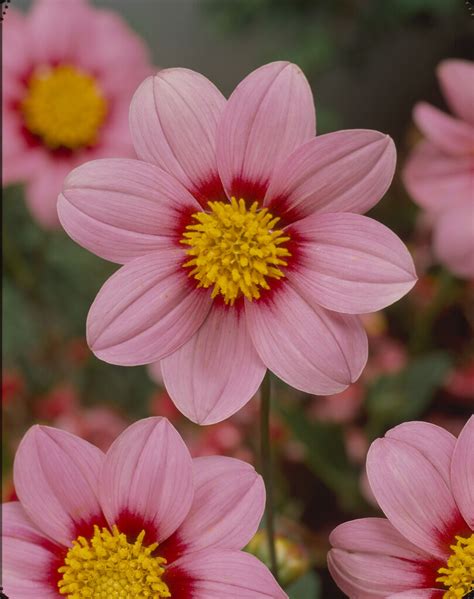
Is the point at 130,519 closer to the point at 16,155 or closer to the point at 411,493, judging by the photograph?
the point at 411,493

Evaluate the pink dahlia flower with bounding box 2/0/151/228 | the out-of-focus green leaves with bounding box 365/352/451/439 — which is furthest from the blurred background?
the pink dahlia flower with bounding box 2/0/151/228

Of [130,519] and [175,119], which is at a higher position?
[175,119]

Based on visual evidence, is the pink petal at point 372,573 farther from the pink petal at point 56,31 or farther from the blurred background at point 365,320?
the pink petal at point 56,31

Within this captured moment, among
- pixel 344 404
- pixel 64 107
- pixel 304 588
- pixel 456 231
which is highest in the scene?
pixel 64 107

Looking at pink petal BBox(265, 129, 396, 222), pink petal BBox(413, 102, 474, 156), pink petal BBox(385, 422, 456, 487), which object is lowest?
pink petal BBox(385, 422, 456, 487)

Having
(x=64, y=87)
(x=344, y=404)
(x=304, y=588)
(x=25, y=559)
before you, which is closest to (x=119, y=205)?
(x=25, y=559)

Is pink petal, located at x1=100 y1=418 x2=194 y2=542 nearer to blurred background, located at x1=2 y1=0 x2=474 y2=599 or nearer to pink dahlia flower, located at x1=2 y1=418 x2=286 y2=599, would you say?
pink dahlia flower, located at x1=2 y1=418 x2=286 y2=599

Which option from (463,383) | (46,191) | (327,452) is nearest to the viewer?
(46,191)

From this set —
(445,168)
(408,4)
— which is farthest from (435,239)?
(408,4)
